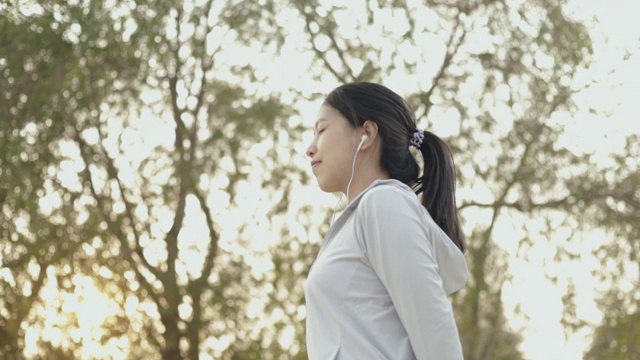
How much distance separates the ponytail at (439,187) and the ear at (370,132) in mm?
138

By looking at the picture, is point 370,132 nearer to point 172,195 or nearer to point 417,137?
point 417,137

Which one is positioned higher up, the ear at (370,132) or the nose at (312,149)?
the ear at (370,132)

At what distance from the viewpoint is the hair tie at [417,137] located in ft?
8.36

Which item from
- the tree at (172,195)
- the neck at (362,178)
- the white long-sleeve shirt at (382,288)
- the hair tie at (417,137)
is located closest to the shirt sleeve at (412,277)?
the white long-sleeve shirt at (382,288)

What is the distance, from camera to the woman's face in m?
2.48

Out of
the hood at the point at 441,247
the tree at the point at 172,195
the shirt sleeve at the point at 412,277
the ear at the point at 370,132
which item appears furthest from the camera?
the tree at the point at 172,195

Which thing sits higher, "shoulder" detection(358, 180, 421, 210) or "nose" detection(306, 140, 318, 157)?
"nose" detection(306, 140, 318, 157)

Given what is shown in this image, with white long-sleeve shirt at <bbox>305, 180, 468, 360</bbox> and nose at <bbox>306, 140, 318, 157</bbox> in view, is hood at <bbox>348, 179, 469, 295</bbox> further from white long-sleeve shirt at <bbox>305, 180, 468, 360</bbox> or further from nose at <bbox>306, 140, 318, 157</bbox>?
nose at <bbox>306, 140, 318, 157</bbox>

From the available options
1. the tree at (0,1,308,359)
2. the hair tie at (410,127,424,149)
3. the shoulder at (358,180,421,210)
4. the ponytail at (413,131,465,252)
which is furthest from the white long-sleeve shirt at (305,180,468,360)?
the tree at (0,1,308,359)

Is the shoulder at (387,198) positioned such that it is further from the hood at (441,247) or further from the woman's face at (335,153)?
the woman's face at (335,153)

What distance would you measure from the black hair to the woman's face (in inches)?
0.9

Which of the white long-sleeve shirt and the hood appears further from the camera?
the hood

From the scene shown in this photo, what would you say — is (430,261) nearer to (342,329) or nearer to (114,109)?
(342,329)

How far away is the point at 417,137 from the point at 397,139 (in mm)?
66
